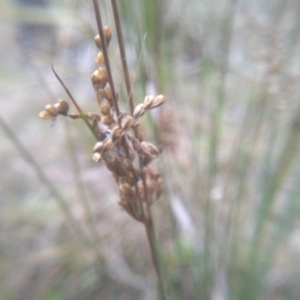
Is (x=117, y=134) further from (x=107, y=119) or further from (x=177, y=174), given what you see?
(x=177, y=174)

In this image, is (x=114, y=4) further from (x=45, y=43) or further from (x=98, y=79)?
(x=45, y=43)

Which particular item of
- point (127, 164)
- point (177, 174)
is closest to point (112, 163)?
point (127, 164)

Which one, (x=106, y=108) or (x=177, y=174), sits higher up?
(x=106, y=108)

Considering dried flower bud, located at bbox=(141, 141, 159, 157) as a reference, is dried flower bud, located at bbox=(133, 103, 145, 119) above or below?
above

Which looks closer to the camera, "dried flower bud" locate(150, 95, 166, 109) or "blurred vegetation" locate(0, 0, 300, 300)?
"dried flower bud" locate(150, 95, 166, 109)

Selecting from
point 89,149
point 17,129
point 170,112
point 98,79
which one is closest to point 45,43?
point 17,129
